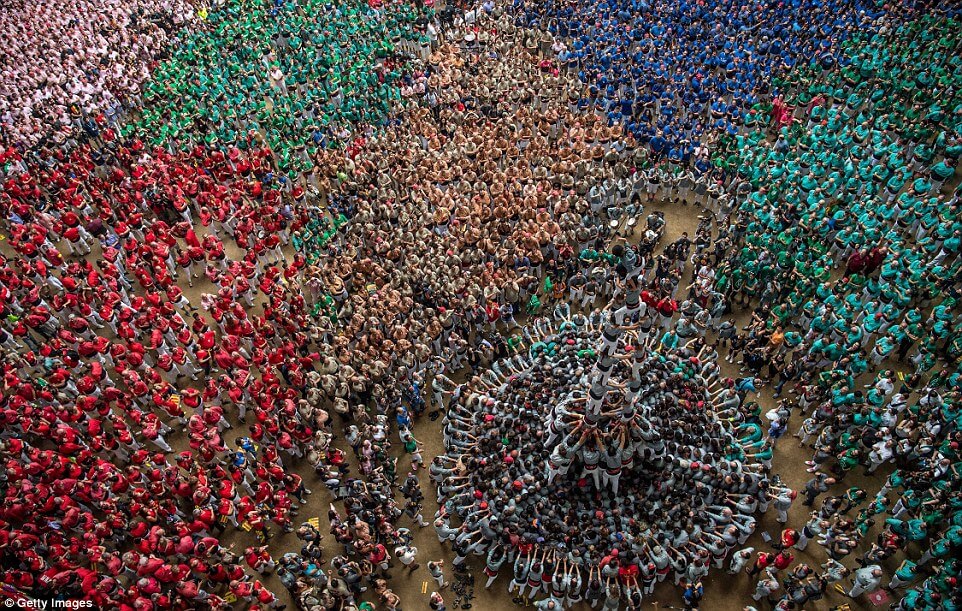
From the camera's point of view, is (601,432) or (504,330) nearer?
(601,432)

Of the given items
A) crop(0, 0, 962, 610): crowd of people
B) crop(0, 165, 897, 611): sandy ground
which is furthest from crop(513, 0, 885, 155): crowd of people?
crop(0, 165, 897, 611): sandy ground

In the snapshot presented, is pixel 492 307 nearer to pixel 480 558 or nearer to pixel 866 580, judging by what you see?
pixel 480 558

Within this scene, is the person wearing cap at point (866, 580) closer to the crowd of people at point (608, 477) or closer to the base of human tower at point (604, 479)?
the crowd of people at point (608, 477)

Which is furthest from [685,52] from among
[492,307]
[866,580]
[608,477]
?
[866,580]

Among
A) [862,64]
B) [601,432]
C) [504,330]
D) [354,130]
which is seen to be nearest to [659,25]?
[862,64]

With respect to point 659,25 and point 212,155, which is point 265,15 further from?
point 659,25

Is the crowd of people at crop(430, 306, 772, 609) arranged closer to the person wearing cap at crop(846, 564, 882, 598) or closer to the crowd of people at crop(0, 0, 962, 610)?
the crowd of people at crop(0, 0, 962, 610)

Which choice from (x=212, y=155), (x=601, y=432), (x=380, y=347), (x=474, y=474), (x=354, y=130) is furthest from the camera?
(x=354, y=130)
